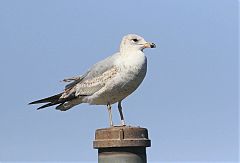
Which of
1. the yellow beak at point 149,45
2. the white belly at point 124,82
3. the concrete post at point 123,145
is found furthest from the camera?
the yellow beak at point 149,45

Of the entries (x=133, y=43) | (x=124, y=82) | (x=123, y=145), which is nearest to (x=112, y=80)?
(x=124, y=82)

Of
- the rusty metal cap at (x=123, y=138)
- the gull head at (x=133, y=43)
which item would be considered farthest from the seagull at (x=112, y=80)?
the rusty metal cap at (x=123, y=138)

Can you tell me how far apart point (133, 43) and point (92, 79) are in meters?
0.73

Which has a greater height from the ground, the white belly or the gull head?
the gull head

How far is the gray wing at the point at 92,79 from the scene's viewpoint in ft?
23.7

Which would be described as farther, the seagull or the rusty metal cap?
the seagull

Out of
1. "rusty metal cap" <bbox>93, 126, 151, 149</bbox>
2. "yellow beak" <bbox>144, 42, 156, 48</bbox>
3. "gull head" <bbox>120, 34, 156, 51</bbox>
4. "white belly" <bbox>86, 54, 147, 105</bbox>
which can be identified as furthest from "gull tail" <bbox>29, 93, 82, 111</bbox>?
"rusty metal cap" <bbox>93, 126, 151, 149</bbox>

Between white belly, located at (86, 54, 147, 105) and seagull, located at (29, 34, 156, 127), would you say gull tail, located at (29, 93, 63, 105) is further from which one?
white belly, located at (86, 54, 147, 105)

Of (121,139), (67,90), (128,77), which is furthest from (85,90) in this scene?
(121,139)

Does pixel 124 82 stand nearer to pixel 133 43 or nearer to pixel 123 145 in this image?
pixel 133 43

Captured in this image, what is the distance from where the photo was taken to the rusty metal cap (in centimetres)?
608

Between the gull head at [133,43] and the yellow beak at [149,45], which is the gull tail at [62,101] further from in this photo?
the yellow beak at [149,45]

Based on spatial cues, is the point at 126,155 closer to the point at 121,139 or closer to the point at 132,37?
the point at 121,139

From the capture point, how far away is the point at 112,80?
23.2 feet
